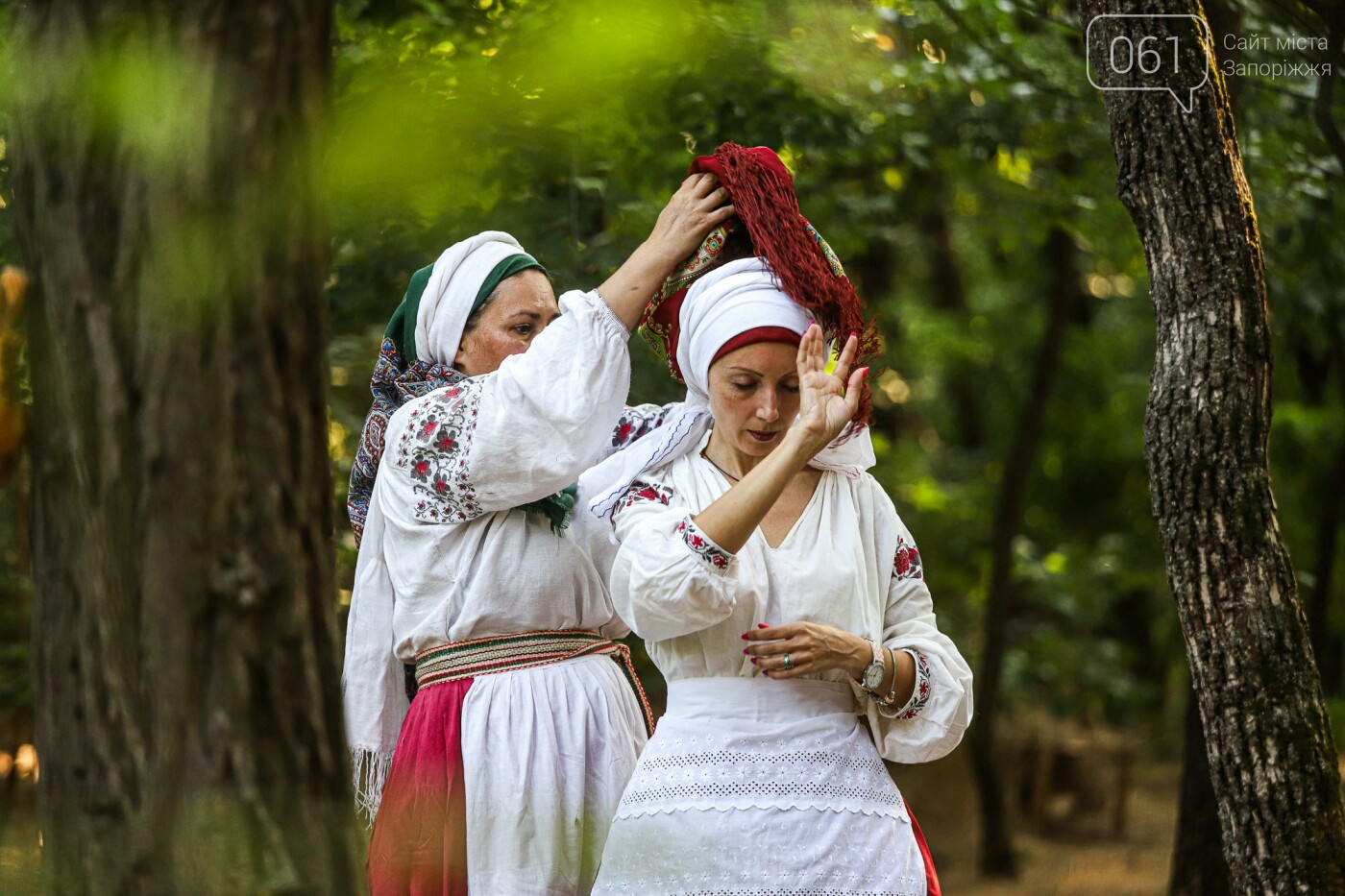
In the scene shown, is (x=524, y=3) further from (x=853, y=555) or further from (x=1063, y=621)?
(x=1063, y=621)

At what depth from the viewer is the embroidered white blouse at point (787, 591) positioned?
2.52 m

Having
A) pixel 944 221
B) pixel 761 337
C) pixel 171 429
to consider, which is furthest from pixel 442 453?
pixel 944 221

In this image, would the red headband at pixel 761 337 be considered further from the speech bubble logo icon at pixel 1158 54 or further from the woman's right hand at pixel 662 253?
the speech bubble logo icon at pixel 1158 54

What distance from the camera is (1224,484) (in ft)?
10.0

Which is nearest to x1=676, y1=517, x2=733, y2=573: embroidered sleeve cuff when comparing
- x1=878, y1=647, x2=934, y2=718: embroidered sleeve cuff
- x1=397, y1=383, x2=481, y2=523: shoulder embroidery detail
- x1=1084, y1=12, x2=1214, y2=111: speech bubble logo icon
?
Answer: x1=878, y1=647, x2=934, y2=718: embroidered sleeve cuff

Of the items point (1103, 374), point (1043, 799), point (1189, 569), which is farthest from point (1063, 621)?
point (1189, 569)

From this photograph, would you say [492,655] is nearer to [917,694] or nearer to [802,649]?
[802,649]

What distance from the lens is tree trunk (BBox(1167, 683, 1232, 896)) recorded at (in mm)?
4438

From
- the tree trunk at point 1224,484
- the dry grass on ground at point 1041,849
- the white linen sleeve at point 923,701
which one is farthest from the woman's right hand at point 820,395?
the dry grass on ground at point 1041,849

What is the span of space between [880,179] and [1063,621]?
4294mm

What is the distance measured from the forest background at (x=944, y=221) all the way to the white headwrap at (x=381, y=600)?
0.54 feet

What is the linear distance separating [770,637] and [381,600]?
102cm

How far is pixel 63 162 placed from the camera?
1.63 metres

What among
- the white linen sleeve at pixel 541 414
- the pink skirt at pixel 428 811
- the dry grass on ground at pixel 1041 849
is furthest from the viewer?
the dry grass on ground at pixel 1041 849
